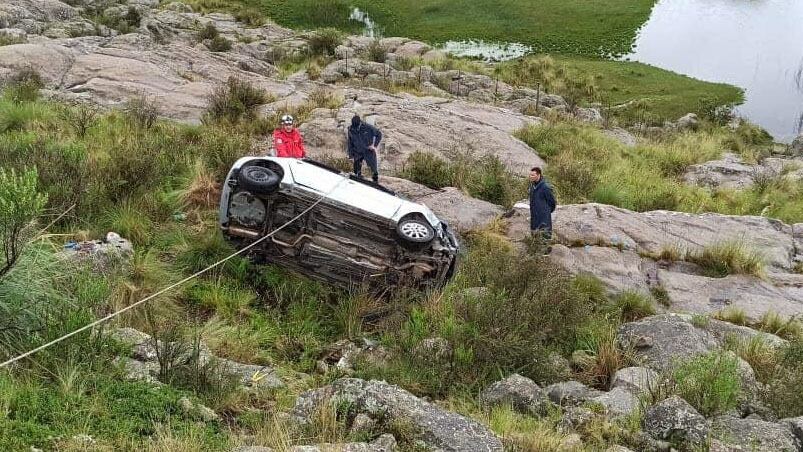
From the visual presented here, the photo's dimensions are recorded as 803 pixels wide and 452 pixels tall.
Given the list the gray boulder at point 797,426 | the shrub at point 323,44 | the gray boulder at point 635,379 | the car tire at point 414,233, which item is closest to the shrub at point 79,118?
the car tire at point 414,233

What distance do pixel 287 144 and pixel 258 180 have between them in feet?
9.59

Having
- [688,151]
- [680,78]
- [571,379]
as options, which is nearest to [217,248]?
[571,379]

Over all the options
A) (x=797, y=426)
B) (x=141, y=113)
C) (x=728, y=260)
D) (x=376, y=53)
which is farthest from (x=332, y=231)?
(x=376, y=53)

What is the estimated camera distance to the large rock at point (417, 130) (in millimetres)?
14828

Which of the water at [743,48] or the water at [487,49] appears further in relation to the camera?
the water at [487,49]

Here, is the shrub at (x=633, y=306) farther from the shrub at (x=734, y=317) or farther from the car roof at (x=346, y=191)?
the car roof at (x=346, y=191)

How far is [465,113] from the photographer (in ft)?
64.7

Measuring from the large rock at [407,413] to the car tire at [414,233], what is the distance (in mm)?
2847

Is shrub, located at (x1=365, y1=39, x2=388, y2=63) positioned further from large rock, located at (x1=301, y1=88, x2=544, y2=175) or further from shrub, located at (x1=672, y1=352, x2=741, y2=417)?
shrub, located at (x1=672, y1=352, x2=741, y2=417)

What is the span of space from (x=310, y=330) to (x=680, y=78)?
32343 millimetres

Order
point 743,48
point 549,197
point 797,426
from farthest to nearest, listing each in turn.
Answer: point 743,48 → point 549,197 → point 797,426

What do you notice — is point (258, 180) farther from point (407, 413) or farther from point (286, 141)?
point (407, 413)

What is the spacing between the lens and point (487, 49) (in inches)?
1513

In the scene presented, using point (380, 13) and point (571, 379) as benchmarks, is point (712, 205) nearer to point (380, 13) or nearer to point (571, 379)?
point (571, 379)
